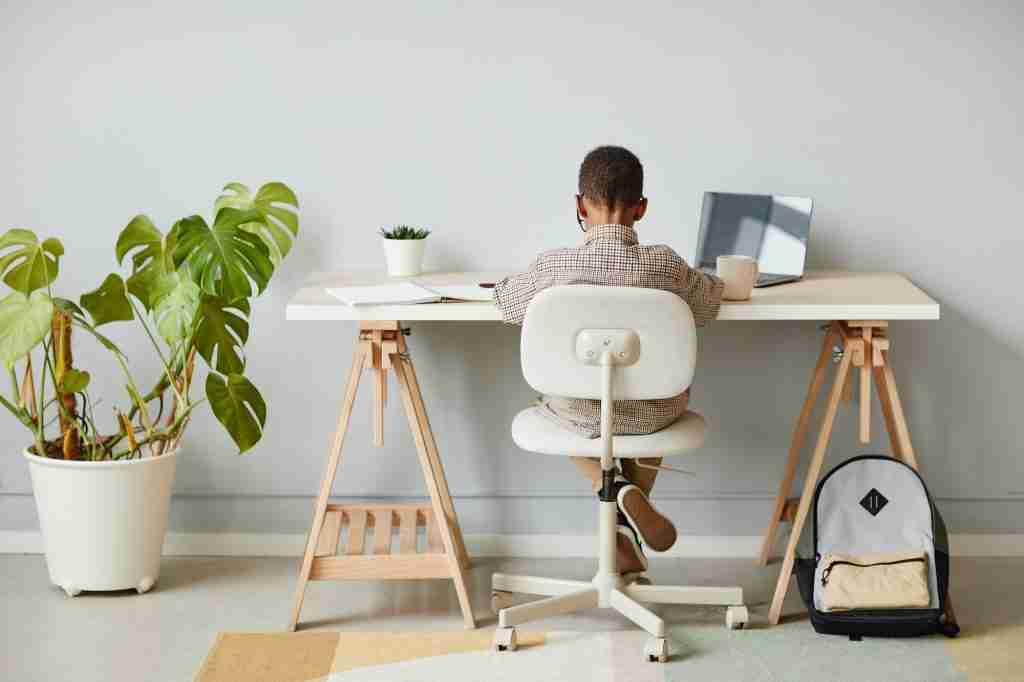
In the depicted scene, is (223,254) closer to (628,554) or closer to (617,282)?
(617,282)

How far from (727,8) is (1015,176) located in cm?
86

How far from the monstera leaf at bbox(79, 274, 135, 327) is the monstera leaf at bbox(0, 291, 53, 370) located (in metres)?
0.15

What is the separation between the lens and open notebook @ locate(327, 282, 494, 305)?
110 inches

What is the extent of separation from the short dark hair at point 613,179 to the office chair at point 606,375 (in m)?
0.28

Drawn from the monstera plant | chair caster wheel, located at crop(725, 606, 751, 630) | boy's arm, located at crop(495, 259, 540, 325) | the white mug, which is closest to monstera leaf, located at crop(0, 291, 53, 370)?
the monstera plant

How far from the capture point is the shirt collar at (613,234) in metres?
2.68

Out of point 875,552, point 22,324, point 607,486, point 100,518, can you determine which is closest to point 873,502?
point 875,552

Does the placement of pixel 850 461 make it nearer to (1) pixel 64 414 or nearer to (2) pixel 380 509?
(2) pixel 380 509

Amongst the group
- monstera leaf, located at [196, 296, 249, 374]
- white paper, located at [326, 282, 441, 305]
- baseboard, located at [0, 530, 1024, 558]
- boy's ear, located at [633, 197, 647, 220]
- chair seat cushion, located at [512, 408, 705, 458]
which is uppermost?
boy's ear, located at [633, 197, 647, 220]

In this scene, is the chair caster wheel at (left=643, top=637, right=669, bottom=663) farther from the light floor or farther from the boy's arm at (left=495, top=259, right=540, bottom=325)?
the boy's arm at (left=495, top=259, right=540, bottom=325)

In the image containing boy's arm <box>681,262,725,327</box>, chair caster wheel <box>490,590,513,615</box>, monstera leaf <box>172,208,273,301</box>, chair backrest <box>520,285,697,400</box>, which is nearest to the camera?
chair backrest <box>520,285,697,400</box>

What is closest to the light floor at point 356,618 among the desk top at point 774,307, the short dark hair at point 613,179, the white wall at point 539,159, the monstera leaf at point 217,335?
the white wall at point 539,159

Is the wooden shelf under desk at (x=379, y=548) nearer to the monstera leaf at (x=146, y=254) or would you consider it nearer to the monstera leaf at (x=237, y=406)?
the monstera leaf at (x=237, y=406)

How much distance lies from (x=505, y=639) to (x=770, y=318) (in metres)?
0.95
